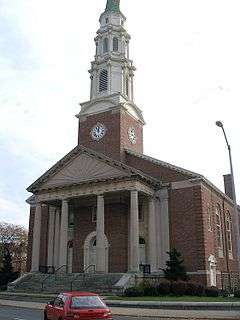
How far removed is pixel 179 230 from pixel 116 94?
15.5 m

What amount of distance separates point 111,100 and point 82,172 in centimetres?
908

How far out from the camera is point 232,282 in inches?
1636

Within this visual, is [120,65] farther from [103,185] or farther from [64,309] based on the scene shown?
[64,309]

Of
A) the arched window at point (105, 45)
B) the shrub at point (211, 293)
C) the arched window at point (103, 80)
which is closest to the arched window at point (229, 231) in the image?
the shrub at point (211, 293)

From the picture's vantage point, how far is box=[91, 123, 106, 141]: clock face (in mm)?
43509

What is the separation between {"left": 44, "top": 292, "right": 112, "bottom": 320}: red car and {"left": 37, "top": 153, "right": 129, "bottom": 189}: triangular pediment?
21798 millimetres

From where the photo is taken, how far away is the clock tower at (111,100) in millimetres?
42938

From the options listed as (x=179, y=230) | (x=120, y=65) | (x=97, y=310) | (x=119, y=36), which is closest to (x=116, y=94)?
(x=120, y=65)

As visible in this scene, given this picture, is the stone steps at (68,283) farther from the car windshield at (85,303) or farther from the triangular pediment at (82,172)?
the car windshield at (85,303)

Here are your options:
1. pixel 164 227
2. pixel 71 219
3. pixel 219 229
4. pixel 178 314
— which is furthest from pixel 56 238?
pixel 178 314

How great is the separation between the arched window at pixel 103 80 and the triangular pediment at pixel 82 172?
9896mm

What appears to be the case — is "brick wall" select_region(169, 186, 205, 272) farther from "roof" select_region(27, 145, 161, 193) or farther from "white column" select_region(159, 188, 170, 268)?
"roof" select_region(27, 145, 161, 193)

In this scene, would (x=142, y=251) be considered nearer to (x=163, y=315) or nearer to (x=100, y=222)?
(x=100, y=222)

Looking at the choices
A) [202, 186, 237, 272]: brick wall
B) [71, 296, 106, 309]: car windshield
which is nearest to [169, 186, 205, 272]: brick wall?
[202, 186, 237, 272]: brick wall
